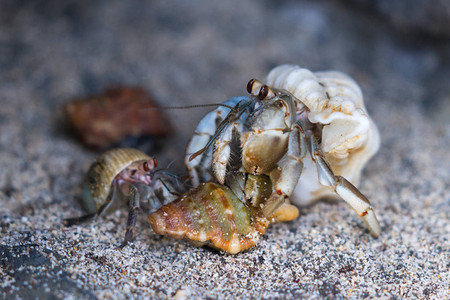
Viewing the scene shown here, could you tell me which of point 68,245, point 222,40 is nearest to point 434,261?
point 68,245

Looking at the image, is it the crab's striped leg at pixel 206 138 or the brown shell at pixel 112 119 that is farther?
the brown shell at pixel 112 119

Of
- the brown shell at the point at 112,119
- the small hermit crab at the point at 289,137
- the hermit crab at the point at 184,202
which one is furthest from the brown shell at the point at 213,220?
the brown shell at the point at 112,119

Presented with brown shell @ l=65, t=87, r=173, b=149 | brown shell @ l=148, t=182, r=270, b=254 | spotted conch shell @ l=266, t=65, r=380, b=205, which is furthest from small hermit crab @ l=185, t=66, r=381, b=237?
brown shell @ l=65, t=87, r=173, b=149

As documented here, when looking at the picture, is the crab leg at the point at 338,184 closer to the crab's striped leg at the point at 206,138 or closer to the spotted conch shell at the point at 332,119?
the spotted conch shell at the point at 332,119

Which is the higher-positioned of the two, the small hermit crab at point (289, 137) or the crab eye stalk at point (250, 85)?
the crab eye stalk at point (250, 85)

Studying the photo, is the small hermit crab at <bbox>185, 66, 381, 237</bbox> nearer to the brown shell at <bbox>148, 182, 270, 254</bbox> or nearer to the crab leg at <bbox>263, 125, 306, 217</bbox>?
the crab leg at <bbox>263, 125, 306, 217</bbox>

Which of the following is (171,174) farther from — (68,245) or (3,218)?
(3,218)

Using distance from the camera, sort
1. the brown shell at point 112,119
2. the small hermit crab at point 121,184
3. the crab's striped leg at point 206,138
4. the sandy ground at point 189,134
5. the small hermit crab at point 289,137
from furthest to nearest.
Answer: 1. the brown shell at point 112,119
2. the small hermit crab at point 121,184
3. the crab's striped leg at point 206,138
4. the small hermit crab at point 289,137
5. the sandy ground at point 189,134

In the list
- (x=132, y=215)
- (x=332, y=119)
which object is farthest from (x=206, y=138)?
(x=332, y=119)
